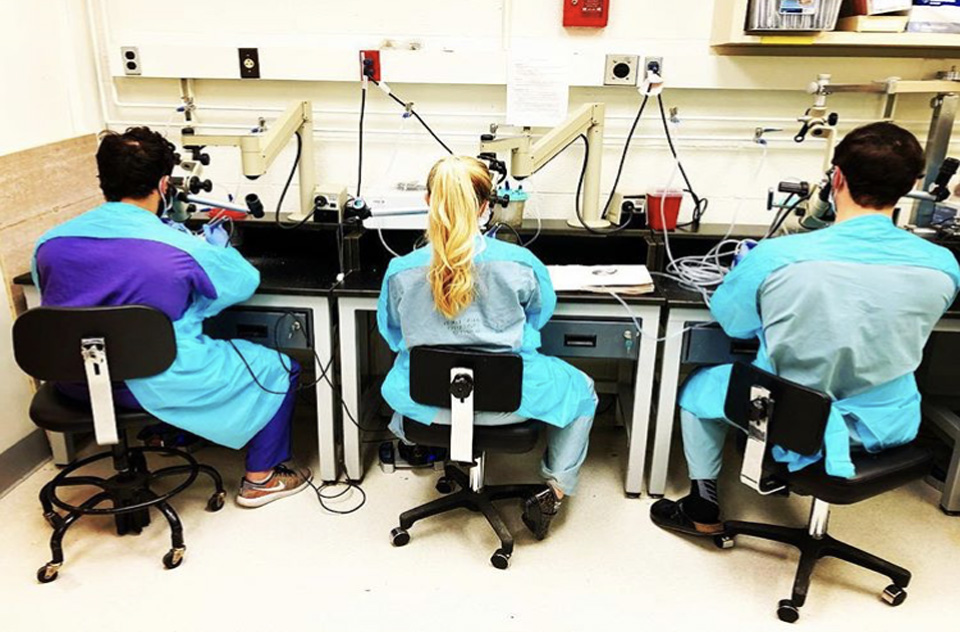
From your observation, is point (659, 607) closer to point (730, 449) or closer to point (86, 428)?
point (730, 449)

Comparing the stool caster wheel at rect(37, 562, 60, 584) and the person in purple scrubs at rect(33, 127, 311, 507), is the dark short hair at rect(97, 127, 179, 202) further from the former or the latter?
the stool caster wheel at rect(37, 562, 60, 584)

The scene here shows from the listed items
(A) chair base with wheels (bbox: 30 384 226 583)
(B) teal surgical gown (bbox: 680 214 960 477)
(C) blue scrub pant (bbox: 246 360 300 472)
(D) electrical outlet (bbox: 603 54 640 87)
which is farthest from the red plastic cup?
(A) chair base with wheels (bbox: 30 384 226 583)

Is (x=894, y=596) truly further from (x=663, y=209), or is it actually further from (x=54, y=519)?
(x=54, y=519)

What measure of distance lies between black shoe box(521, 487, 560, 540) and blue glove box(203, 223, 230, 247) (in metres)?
1.15

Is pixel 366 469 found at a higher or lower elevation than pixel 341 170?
lower

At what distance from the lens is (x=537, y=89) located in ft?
8.31

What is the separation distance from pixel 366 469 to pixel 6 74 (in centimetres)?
166

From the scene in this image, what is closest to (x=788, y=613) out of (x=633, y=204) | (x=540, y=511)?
(x=540, y=511)

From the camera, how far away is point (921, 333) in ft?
5.60

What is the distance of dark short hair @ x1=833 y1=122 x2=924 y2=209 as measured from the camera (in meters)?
1.68

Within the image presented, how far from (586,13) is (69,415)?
1941 millimetres

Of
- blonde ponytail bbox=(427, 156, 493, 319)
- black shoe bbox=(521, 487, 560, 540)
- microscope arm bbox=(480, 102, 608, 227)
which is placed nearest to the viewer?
blonde ponytail bbox=(427, 156, 493, 319)

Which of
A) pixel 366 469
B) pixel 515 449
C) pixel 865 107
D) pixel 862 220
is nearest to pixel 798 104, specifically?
pixel 865 107

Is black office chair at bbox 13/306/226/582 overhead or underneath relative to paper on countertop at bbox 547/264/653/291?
underneath
